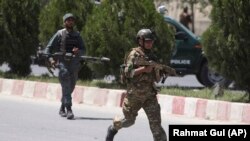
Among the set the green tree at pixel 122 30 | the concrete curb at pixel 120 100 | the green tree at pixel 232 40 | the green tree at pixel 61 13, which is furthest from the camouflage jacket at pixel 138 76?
the green tree at pixel 61 13

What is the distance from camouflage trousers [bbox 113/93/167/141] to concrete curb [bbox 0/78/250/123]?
3.83m

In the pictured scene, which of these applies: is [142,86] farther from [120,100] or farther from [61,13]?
[61,13]

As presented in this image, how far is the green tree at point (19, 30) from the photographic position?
18.6 m

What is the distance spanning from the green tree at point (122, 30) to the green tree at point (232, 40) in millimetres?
2053

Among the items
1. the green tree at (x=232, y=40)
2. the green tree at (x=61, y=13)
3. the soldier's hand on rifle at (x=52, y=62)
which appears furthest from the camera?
the green tree at (x=61, y=13)

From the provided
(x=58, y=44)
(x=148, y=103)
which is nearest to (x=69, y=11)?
(x=58, y=44)

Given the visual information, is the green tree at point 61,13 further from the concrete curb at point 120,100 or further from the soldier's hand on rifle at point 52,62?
the soldier's hand on rifle at point 52,62

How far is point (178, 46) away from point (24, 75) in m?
3.52

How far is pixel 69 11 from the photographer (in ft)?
59.5

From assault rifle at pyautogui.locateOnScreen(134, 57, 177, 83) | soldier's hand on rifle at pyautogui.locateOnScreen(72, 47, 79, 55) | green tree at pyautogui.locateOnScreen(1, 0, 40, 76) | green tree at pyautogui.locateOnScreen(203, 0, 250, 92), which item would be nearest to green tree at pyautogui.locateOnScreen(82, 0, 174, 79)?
green tree at pyautogui.locateOnScreen(203, 0, 250, 92)

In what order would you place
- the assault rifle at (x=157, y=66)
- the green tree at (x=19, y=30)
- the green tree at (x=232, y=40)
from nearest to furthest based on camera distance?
the assault rifle at (x=157, y=66) → the green tree at (x=232, y=40) → the green tree at (x=19, y=30)

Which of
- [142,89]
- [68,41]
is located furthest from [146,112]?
[68,41]

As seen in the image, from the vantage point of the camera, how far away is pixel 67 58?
13.4 metres

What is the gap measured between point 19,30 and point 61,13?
46.7 inches
